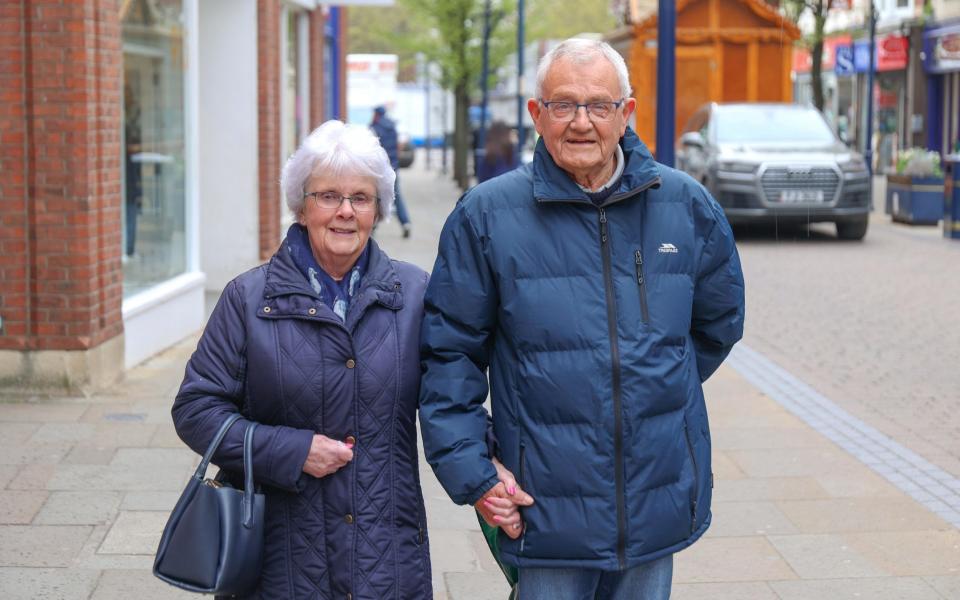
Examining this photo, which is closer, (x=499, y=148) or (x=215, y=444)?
(x=215, y=444)

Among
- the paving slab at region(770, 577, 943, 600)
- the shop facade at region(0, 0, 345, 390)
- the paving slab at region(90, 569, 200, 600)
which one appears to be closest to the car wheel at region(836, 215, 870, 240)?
the shop facade at region(0, 0, 345, 390)

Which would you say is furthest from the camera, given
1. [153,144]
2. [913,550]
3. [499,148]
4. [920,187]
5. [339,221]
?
[920,187]

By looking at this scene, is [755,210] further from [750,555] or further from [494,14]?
[494,14]

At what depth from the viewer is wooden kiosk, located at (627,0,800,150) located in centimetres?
2373

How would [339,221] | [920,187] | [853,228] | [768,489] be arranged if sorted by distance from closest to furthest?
[339,221], [768,489], [853,228], [920,187]

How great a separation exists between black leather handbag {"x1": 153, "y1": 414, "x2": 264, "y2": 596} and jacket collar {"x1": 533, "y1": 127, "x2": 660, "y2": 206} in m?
0.87

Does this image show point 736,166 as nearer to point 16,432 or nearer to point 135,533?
point 16,432

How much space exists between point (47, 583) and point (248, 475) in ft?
7.56

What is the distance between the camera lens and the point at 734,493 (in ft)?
21.9

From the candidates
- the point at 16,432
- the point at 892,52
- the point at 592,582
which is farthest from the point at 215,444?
the point at 892,52

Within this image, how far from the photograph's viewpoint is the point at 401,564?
10.5ft

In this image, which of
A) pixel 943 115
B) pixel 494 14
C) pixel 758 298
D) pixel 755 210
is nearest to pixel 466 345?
pixel 758 298

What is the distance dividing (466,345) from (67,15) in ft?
18.0

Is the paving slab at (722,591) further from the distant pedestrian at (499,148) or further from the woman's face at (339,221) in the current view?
the distant pedestrian at (499,148)
